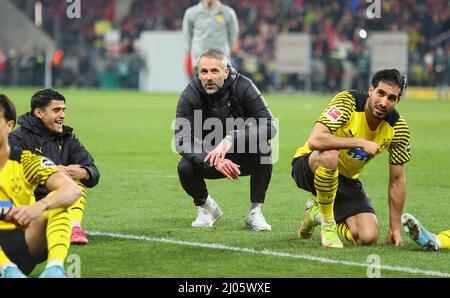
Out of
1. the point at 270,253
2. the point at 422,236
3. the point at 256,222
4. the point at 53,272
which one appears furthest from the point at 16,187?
the point at 422,236

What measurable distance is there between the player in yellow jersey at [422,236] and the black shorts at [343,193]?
0.69 meters

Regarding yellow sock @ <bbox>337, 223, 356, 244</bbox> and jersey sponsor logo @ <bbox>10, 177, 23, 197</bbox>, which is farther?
yellow sock @ <bbox>337, 223, 356, 244</bbox>

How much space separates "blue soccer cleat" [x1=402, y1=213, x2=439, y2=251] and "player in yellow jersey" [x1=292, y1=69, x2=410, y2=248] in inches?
12.1

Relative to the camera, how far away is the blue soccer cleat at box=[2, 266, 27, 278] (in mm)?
5330

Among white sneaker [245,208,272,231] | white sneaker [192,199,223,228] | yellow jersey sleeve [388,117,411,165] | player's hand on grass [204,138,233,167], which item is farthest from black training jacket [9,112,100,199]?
yellow jersey sleeve [388,117,411,165]

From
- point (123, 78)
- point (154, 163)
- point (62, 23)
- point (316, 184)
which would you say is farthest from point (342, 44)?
point (316, 184)

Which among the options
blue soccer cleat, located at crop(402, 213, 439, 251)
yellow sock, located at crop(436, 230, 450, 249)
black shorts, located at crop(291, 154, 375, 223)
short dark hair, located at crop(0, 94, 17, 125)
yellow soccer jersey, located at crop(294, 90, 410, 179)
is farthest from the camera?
black shorts, located at crop(291, 154, 375, 223)

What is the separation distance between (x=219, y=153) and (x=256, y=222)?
2.51 feet

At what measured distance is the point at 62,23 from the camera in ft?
137

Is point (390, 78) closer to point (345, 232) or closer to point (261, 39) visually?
point (345, 232)

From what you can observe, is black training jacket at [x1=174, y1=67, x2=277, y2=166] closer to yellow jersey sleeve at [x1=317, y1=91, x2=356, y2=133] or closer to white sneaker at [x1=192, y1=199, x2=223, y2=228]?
white sneaker at [x1=192, y1=199, x2=223, y2=228]

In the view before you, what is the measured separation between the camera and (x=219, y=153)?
7496 millimetres
